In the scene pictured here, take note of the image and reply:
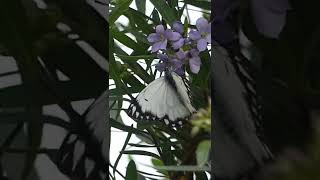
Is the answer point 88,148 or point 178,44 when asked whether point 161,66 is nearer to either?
point 178,44

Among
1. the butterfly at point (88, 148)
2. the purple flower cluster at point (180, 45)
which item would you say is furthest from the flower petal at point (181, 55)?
the butterfly at point (88, 148)

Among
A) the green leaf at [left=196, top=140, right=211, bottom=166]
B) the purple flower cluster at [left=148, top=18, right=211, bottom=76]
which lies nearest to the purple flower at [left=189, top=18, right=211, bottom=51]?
the purple flower cluster at [left=148, top=18, right=211, bottom=76]

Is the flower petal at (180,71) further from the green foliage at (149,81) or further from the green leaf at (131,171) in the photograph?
the green leaf at (131,171)

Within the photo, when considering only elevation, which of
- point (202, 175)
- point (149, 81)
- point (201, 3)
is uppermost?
point (201, 3)

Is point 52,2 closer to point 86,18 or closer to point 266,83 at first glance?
point 86,18

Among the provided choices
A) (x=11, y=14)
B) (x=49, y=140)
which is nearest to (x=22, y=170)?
(x=49, y=140)

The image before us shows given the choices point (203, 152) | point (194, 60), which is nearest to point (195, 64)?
point (194, 60)

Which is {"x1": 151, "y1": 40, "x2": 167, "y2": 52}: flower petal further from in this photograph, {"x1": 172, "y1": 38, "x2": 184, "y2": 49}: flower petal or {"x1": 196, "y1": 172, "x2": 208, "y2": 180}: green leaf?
{"x1": 196, "y1": 172, "x2": 208, "y2": 180}: green leaf
